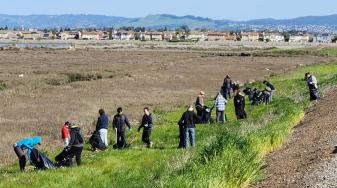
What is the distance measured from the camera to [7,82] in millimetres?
47375

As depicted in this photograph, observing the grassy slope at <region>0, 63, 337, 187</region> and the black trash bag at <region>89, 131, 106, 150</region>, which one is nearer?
the grassy slope at <region>0, 63, 337, 187</region>

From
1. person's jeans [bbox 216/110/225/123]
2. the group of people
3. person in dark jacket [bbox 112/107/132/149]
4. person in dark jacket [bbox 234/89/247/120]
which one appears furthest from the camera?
person in dark jacket [bbox 234/89/247/120]

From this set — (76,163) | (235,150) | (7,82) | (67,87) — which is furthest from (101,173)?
(7,82)

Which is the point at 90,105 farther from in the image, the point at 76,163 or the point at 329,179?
the point at 329,179

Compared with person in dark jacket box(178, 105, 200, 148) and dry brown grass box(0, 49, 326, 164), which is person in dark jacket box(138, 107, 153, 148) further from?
dry brown grass box(0, 49, 326, 164)

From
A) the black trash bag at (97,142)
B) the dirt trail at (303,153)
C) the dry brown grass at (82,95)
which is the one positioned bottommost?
the dry brown grass at (82,95)

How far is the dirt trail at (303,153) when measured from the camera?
13836mm

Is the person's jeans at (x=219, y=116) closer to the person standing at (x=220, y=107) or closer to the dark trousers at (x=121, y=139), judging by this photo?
the person standing at (x=220, y=107)

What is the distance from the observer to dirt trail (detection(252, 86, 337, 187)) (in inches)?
545

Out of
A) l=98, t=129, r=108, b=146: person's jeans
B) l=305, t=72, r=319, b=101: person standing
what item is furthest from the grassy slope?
l=305, t=72, r=319, b=101: person standing

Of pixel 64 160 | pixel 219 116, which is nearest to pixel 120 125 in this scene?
pixel 64 160

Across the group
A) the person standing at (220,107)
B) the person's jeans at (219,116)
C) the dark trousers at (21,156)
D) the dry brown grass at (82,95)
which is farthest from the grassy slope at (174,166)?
the dry brown grass at (82,95)

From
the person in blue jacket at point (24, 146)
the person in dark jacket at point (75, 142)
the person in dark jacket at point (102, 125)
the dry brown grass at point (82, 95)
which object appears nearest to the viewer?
the person in blue jacket at point (24, 146)

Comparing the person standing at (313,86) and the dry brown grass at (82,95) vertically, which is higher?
the person standing at (313,86)
